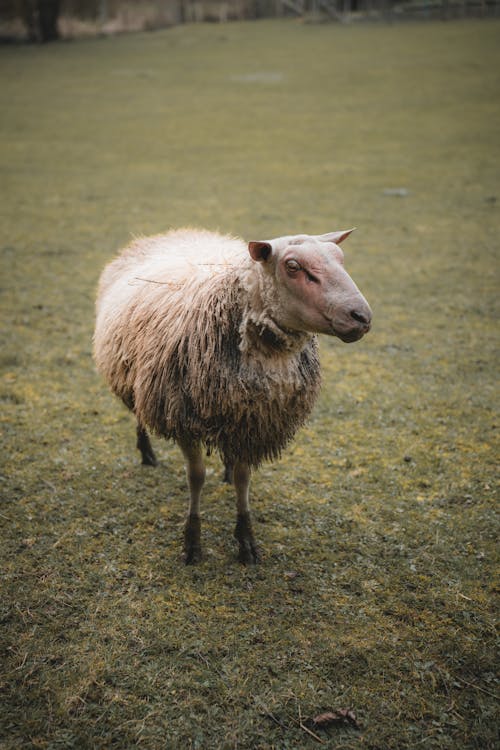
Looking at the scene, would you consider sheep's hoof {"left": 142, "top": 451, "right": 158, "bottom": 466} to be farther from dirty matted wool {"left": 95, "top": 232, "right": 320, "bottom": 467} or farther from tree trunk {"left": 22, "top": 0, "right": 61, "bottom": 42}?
tree trunk {"left": 22, "top": 0, "right": 61, "bottom": 42}

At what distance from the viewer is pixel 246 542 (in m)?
3.38

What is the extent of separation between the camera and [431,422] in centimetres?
468

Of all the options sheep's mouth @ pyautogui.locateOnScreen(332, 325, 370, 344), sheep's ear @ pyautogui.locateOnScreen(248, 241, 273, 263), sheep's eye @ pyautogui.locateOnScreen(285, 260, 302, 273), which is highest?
sheep's ear @ pyautogui.locateOnScreen(248, 241, 273, 263)

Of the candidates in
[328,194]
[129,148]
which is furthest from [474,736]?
[129,148]

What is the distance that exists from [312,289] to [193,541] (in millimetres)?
1667

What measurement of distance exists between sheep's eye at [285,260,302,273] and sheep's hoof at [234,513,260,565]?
149 cm

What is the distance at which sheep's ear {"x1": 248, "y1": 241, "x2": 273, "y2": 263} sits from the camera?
8.55 ft

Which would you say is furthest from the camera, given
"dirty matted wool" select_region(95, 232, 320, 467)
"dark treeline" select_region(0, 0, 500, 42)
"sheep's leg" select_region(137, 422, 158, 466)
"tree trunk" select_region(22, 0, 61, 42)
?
"dark treeline" select_region(0, 0, 500, 42)

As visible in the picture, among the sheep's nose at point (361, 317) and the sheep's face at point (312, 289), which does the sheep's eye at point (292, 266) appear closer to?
the sheep's face at point (312, 289)

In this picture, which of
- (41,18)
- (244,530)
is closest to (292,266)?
(244,530)

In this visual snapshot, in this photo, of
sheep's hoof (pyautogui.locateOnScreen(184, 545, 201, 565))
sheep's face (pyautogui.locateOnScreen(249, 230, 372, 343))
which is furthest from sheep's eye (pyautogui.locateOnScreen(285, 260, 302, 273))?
sheep's hoof (pyautogui.locateOnScreen(184, 545, 201, 565))

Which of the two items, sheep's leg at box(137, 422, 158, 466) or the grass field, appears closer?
the grass field

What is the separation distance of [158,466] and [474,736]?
2528 mm

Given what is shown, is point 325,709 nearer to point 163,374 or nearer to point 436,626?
point 436,626
